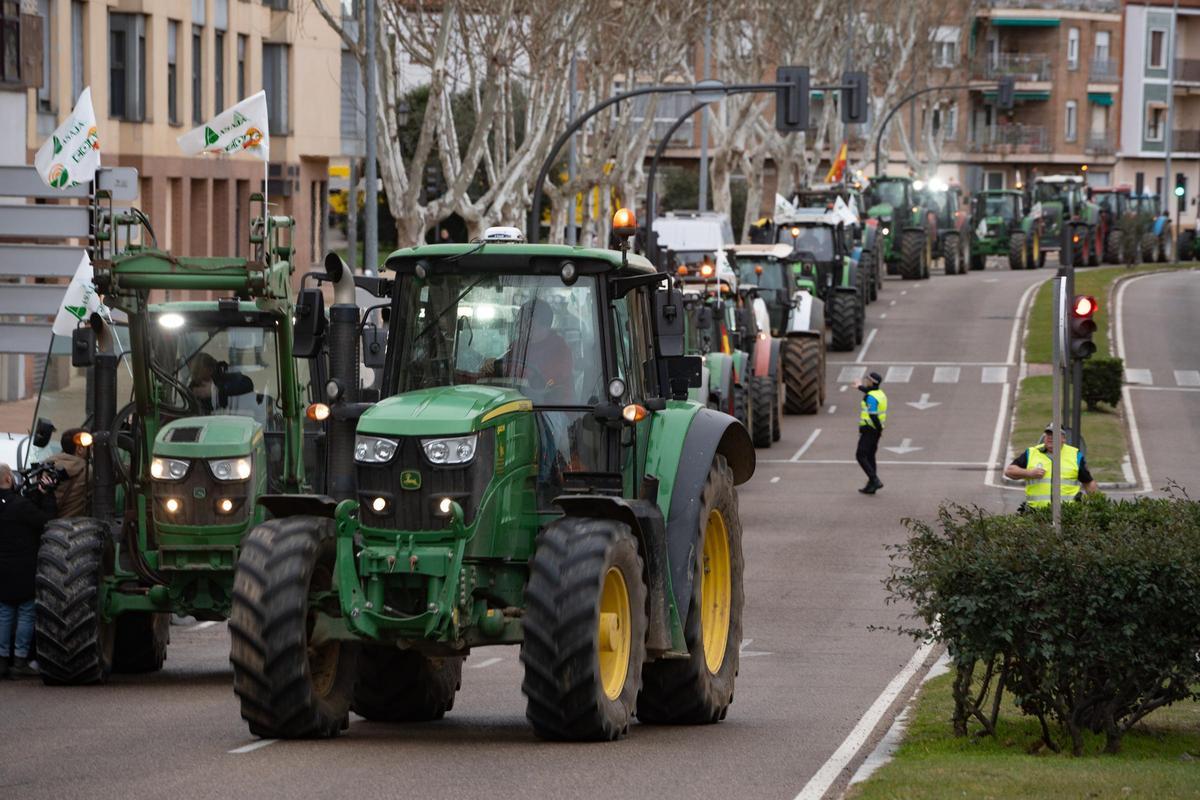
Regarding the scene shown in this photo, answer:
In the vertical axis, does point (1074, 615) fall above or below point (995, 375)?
above

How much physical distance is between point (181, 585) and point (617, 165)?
127ft

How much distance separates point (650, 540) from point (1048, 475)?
9.24 m

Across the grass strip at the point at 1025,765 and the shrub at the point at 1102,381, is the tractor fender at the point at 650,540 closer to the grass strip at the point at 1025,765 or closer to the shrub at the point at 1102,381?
the grass strip at the point at 1025,765

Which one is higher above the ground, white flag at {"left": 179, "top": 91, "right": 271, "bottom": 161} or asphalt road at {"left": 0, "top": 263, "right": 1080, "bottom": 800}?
white flag at {"left": 179, "top": 91, "right": 271, "bottom": 161}

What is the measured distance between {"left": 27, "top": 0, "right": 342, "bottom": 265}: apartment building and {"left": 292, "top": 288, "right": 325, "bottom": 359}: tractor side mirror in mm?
21889

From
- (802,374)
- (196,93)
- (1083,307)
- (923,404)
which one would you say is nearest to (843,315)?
(923,404)

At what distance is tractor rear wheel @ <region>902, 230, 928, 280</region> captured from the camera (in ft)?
207

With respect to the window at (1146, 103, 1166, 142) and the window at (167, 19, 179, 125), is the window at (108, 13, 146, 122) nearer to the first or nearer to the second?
the window at (167, 19, 179, 125)

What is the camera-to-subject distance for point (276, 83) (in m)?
53.6

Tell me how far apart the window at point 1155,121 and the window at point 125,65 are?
69.3 metres

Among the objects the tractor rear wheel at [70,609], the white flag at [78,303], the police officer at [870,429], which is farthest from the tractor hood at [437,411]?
the police officer at [870,429]

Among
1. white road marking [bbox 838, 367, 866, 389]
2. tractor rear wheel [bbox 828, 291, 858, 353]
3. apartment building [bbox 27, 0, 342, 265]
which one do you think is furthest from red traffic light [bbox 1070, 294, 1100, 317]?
tractor rear wheel [bbox 828, 291, 858, 353]

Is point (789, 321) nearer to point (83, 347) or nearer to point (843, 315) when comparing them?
point (843, 315)

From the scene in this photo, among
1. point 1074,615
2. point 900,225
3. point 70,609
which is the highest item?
point 900,225
